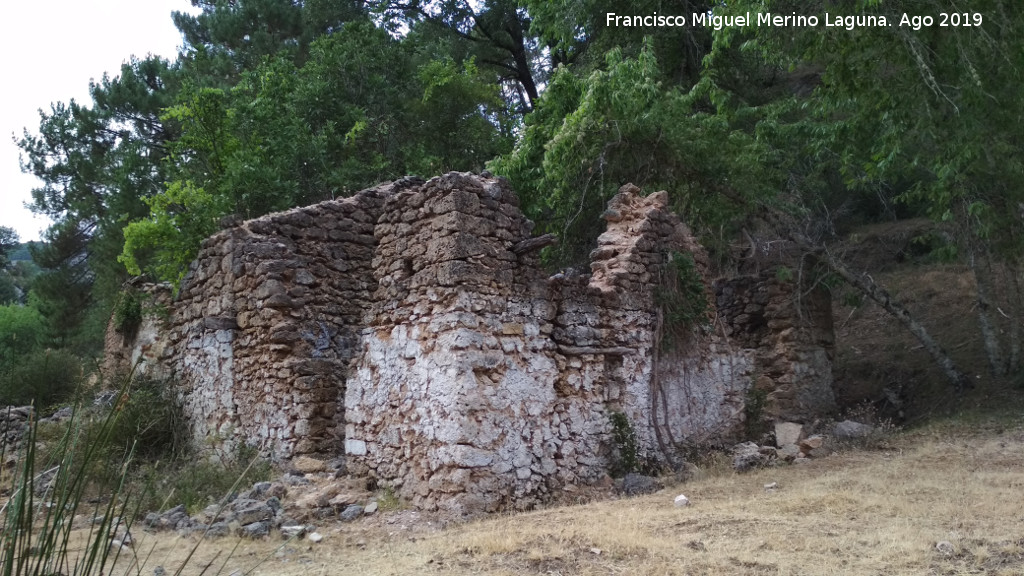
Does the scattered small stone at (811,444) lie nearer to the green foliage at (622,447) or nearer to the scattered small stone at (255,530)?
the green foliage at (622,447)

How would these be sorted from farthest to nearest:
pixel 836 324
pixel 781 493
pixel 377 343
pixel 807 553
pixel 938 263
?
pixel 938 263 < pixel 836 324 < pixel 377 343 < pixel 781 493 < pixel 807 553

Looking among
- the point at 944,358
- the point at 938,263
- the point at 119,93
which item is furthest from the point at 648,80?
the point at 119,93

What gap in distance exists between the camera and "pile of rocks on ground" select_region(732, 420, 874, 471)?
29.8ft

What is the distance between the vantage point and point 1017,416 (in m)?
10.5

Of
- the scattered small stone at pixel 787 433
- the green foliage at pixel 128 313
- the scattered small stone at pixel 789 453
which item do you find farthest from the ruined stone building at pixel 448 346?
the scattered small stone at pixel 789 453

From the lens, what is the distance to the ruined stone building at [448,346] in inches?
289

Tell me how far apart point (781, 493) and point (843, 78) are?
5203mm

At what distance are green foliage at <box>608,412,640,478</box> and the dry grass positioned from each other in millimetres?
621

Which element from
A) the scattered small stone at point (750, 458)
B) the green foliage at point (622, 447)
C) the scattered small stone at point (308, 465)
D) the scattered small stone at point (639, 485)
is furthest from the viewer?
the scattered small stone at point (750, 458)

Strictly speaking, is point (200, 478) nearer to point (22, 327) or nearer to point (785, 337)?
point (785, 337)

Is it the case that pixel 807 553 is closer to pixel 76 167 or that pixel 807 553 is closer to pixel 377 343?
pixel 377 343

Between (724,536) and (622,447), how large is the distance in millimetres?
2713

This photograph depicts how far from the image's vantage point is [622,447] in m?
8.54

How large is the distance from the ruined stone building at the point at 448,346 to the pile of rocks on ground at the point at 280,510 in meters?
0.37
